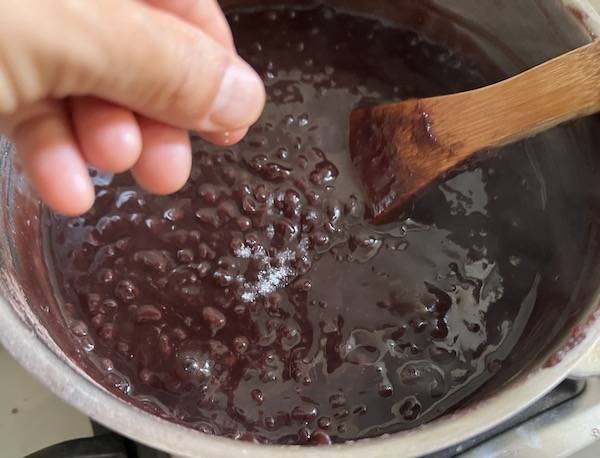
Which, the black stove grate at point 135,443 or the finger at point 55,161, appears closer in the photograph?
the finger at point 55,161

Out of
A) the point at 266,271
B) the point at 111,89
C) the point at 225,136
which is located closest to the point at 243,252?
the point at 266,271

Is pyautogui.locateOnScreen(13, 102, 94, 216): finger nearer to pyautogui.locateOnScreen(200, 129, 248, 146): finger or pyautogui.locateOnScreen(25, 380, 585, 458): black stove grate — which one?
pyautogui.locateOnScreen(200, 129, 248, 146): finger

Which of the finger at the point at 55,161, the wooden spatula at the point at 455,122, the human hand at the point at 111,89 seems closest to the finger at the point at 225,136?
the human hand at the point at 111,89

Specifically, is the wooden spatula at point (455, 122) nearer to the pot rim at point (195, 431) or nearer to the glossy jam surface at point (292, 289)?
the glossy jam surface at point (292, 289)

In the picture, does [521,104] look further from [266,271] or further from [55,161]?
[55,161]

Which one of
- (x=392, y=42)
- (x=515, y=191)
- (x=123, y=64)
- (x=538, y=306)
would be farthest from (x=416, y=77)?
(x=123, y=64)

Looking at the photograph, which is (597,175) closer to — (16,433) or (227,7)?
(227,7)

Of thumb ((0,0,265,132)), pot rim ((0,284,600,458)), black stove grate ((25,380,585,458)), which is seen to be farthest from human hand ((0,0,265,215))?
black stove grate ((25,380,585,458))
